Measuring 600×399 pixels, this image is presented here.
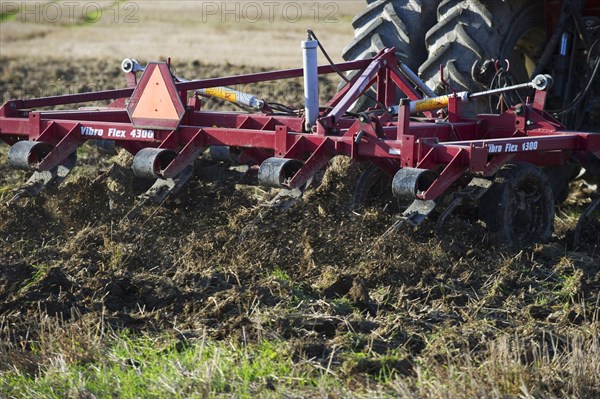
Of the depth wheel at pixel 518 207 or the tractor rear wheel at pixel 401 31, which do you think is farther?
the tractor rear wheel at pixel 401 31

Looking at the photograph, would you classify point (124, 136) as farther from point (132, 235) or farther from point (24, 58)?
point (24, 58)

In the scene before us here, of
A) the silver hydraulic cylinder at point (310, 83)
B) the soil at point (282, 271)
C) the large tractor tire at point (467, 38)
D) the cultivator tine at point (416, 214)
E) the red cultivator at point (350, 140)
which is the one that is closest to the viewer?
the soil at point (282, 271)

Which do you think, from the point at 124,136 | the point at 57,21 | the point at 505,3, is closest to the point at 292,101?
the point at 505,3

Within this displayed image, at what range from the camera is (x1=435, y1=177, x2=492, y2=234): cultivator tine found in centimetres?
525

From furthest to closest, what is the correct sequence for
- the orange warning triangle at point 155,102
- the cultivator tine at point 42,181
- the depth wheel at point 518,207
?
the orange warning triangle at point 155,102 < the cultivator tine at point 42,181 < the depth wheel at point 518,207

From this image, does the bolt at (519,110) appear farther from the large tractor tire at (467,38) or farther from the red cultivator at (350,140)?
the large tractor tire at (467,38)

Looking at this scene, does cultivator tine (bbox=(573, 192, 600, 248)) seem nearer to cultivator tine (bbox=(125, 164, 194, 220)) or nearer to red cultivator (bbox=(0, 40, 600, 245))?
red cultivator (bbox=(0, 40, 600, 245))

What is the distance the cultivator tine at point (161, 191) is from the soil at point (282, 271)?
0.09 m

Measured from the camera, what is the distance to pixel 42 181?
226 inches

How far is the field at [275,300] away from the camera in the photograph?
12.0ft
